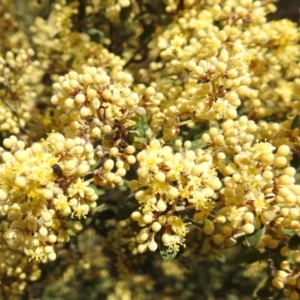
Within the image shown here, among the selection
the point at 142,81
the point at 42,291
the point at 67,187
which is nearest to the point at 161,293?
the point at 42,291

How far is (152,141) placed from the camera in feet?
5.96

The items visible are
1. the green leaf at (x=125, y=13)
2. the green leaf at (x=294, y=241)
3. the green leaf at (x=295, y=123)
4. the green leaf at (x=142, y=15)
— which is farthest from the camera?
the green leaf at (x=142, y=15)

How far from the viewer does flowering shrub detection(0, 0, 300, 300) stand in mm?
1709

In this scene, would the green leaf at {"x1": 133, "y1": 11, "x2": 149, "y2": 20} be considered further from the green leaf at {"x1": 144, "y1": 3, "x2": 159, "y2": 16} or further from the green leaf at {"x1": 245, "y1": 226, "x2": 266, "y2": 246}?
the green leaf at {"x1": 245, "y1": 226, "x2": 266, "y2": 246}

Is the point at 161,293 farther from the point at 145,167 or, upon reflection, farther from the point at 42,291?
the point at 145,167

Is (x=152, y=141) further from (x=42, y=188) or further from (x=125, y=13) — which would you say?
(x=125, y=13)

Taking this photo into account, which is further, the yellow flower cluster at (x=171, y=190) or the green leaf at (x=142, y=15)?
the green leaf at (x=142, y=15)

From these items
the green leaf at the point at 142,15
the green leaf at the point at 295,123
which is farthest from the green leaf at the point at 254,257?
the green leaf at the point at 142,15

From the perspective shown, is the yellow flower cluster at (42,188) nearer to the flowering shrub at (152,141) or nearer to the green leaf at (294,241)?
the flowering shrub at (152,141)

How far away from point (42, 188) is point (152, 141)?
1.52 ft

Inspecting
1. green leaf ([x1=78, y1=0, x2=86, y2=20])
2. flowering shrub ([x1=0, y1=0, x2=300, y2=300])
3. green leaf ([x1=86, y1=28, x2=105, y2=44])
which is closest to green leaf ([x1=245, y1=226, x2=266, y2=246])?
flowering shrub ([x1=0, y1=0, x2=300, y2=300])

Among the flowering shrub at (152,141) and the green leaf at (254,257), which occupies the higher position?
the flowering shrub at (152,141)

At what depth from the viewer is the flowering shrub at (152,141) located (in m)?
1.71

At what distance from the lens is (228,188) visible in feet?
5.92
